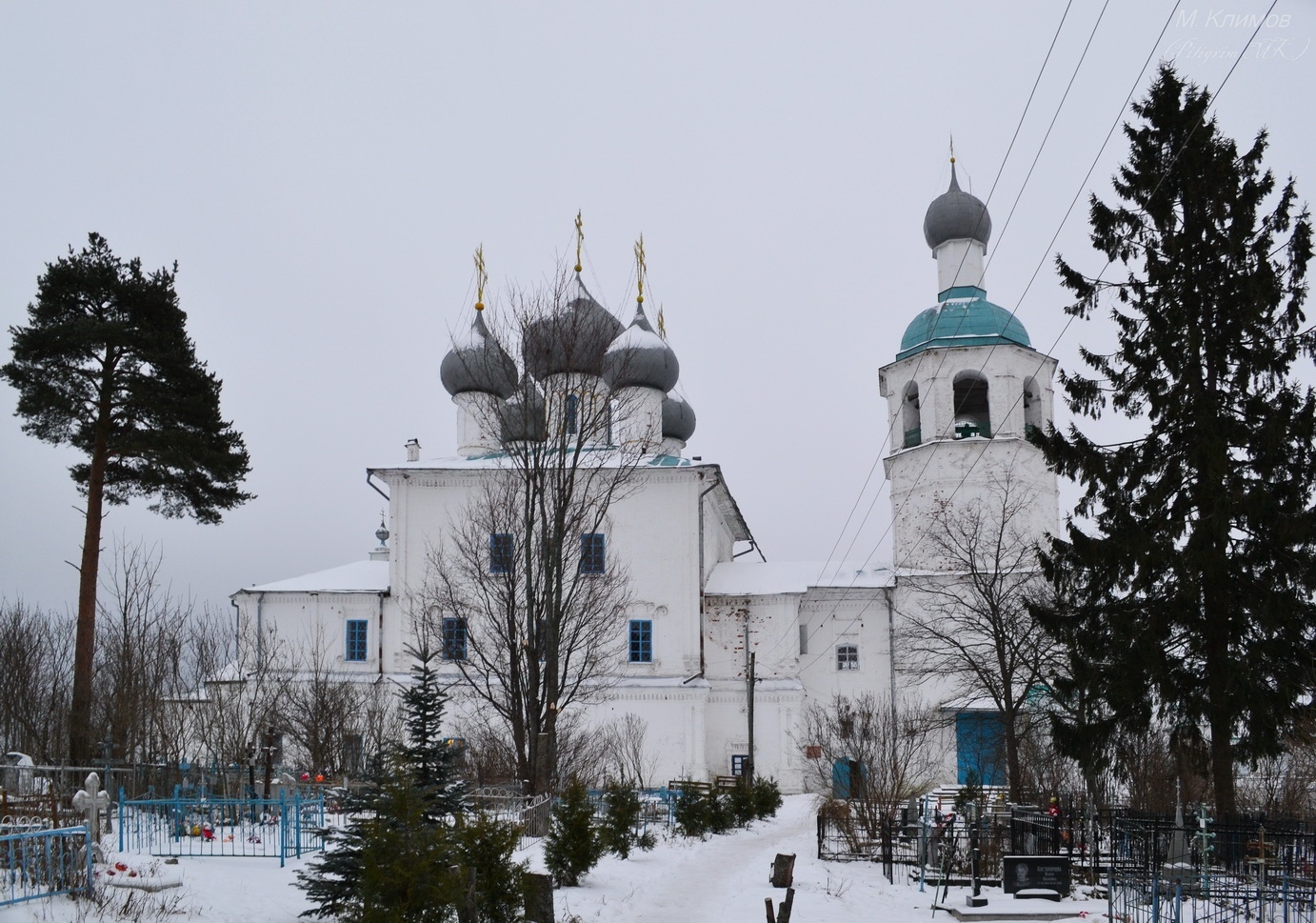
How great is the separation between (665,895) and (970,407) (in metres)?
20.0

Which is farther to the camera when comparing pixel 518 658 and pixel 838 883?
pixel 518 658

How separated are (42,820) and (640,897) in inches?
228

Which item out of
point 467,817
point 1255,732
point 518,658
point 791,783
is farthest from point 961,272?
point 467,817

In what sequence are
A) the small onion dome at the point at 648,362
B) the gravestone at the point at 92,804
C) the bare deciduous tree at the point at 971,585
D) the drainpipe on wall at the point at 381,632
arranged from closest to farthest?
the gravestone at the point at 92,804, the bare deciduous tree at the point at 971,585, the drainpipe on wall at the point at 381,632, the small onion dome at the point at 648,362

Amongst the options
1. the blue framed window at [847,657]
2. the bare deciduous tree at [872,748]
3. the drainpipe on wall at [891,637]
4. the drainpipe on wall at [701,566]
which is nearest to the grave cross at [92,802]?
the bare deciduous tree at [872,748]

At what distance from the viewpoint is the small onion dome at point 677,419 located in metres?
37.1

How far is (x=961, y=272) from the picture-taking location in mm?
30500

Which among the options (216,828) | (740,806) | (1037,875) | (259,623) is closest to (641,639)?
(740,806)

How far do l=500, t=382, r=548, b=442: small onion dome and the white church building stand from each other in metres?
9.99

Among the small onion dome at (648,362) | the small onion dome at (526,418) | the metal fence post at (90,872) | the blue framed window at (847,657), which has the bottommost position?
the metal fence post at (90,872)

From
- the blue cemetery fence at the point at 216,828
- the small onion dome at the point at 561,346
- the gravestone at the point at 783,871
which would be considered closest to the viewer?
the blue cemetery fence at the point at 216,828

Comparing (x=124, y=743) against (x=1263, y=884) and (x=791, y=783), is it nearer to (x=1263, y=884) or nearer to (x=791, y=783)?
(x=791, y=783)

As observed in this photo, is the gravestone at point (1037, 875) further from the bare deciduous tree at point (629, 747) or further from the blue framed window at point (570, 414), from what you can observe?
the bare deciduous tree at point (629, 747)

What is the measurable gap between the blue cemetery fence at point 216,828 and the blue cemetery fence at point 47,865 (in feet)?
8.56
